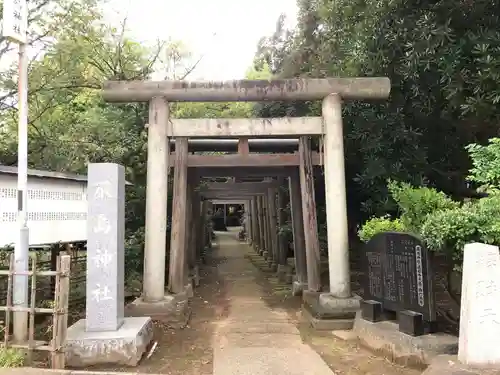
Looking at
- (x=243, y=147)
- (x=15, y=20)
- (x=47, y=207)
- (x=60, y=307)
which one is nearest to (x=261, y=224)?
(x=243, y=147)

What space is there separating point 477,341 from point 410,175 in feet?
18.1

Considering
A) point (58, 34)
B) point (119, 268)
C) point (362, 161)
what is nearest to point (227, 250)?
point (362, 161)

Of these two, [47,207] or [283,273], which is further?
[283,273]

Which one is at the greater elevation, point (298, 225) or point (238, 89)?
point (238, 89)

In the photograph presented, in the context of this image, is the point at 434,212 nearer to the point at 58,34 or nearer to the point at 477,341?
the point at 477,341

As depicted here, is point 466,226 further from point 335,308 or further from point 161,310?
point 161,310

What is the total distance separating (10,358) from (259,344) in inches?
147

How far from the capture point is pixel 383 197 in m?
10.1

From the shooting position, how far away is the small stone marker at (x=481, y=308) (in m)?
4.77

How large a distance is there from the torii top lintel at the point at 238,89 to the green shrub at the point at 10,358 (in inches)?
197

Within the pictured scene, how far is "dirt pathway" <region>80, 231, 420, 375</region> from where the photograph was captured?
6.10m

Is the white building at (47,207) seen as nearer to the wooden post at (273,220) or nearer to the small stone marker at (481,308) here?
the small stone marker at (481,308)

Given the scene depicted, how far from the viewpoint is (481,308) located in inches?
189

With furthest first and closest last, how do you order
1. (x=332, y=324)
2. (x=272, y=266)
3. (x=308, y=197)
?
(x=272, y=266), (x=308, y=197), (x=332, y=324)
